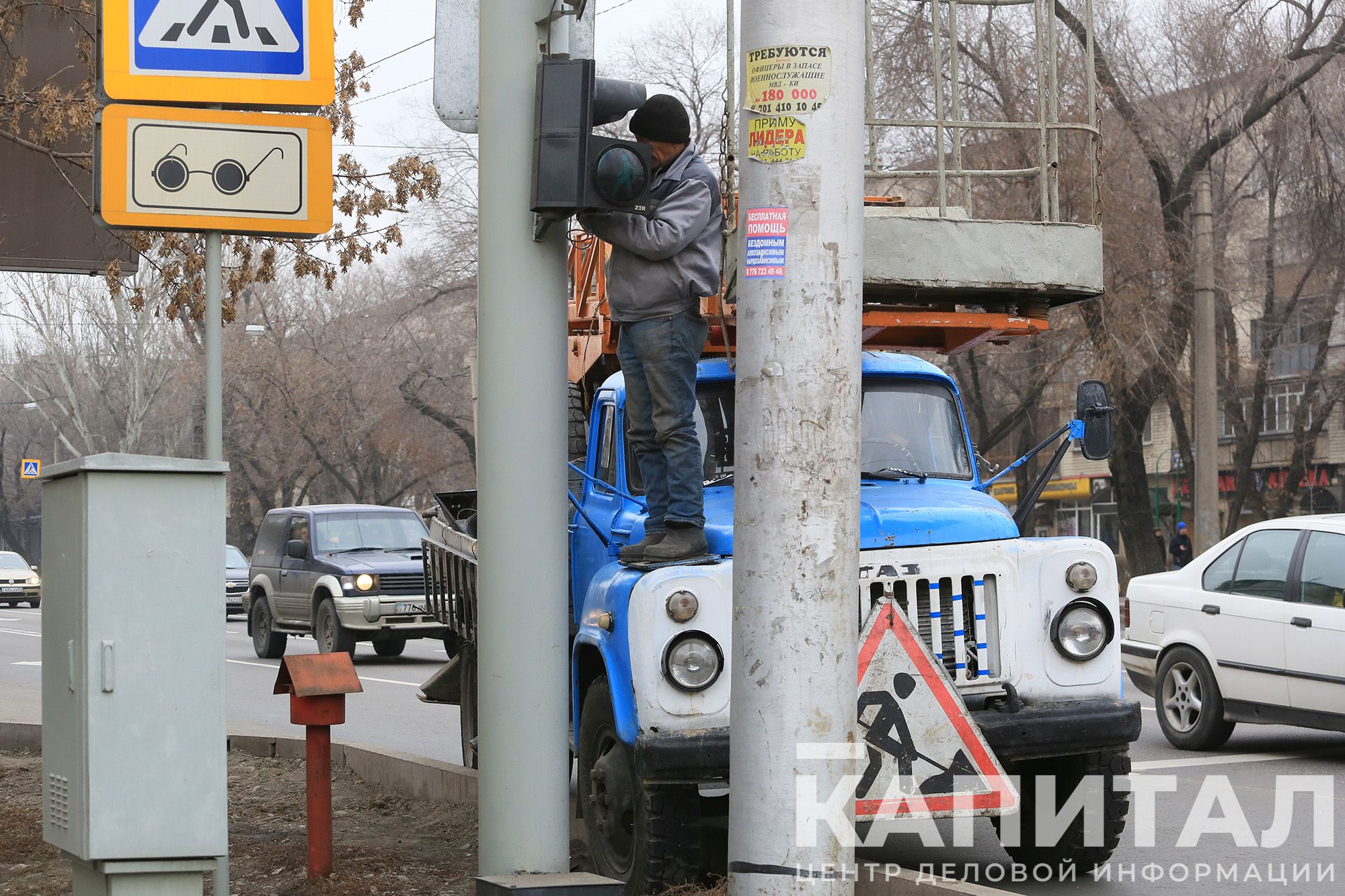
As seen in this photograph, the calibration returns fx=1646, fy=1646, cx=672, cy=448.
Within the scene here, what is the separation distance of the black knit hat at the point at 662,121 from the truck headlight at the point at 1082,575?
7.65 ft

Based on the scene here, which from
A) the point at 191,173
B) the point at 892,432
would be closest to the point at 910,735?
the point at 892,432

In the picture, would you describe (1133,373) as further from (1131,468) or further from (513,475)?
(513,475)

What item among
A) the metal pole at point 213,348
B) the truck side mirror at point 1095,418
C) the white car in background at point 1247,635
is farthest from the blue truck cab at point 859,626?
the white car in background at point 1247,635

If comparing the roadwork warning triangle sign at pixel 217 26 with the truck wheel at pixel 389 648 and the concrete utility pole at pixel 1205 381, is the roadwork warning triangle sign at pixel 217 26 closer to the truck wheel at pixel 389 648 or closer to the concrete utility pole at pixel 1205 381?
the truck wheel at pixel 389 648

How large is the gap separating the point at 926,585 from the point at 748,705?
223cm

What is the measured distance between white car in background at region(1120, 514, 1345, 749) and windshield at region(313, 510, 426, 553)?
11696mm

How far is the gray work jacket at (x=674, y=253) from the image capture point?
6469 mm

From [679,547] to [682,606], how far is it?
424 millimetres

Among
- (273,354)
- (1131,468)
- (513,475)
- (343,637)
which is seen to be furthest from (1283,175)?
(273,354)

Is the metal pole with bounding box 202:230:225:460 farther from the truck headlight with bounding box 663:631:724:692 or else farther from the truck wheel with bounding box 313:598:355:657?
the truck wheel with bounding box 313:598:355:657

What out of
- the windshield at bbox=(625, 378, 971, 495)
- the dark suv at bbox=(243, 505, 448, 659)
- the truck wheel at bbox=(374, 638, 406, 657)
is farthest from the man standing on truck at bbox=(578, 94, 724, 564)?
the truck wheel at bbox=(374, 638, 406, 657)

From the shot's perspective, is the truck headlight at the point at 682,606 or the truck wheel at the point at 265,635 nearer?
the truck headlight at the point at 682,606

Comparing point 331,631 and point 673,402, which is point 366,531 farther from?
point 673,402

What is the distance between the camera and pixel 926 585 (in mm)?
6547
